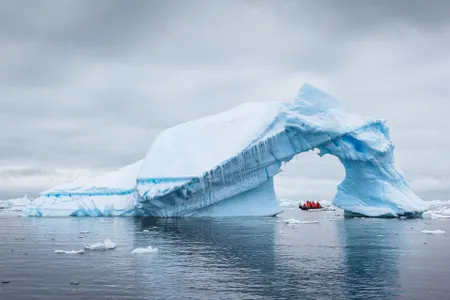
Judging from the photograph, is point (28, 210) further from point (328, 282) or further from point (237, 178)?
point (328, 282)

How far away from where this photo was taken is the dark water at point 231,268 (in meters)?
11.2

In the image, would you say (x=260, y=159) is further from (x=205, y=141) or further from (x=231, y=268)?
(x=231, y=268)

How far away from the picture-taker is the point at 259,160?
117ft

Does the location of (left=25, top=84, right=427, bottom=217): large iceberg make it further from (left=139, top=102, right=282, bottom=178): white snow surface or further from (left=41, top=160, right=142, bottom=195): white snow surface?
(left=41, top=160, right=142, bottom=195): white snow surface

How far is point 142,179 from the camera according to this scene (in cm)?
3512

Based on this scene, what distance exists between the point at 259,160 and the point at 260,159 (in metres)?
0.10

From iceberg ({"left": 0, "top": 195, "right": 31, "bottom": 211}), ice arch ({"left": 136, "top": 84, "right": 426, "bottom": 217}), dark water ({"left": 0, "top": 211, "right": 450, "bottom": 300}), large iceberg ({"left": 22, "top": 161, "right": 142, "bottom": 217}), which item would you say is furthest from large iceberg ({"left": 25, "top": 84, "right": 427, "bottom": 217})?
iceberg ({"left": 0, "top": 195, "right": 31, "bottom": 211})

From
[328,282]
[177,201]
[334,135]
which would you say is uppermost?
[334,135]

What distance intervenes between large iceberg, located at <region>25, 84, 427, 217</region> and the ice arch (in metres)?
0.07

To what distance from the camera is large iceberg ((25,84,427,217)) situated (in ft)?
114

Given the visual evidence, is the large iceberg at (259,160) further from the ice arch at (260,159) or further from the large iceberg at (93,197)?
the large iceberg at (93,197)

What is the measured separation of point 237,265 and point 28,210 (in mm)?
33401

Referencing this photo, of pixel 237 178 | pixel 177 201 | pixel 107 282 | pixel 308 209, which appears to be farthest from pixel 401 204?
pixel 308 209

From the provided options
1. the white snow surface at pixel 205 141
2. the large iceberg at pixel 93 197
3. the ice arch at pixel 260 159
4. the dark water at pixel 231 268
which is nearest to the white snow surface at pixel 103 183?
the large iceberg at pixel 93 197
